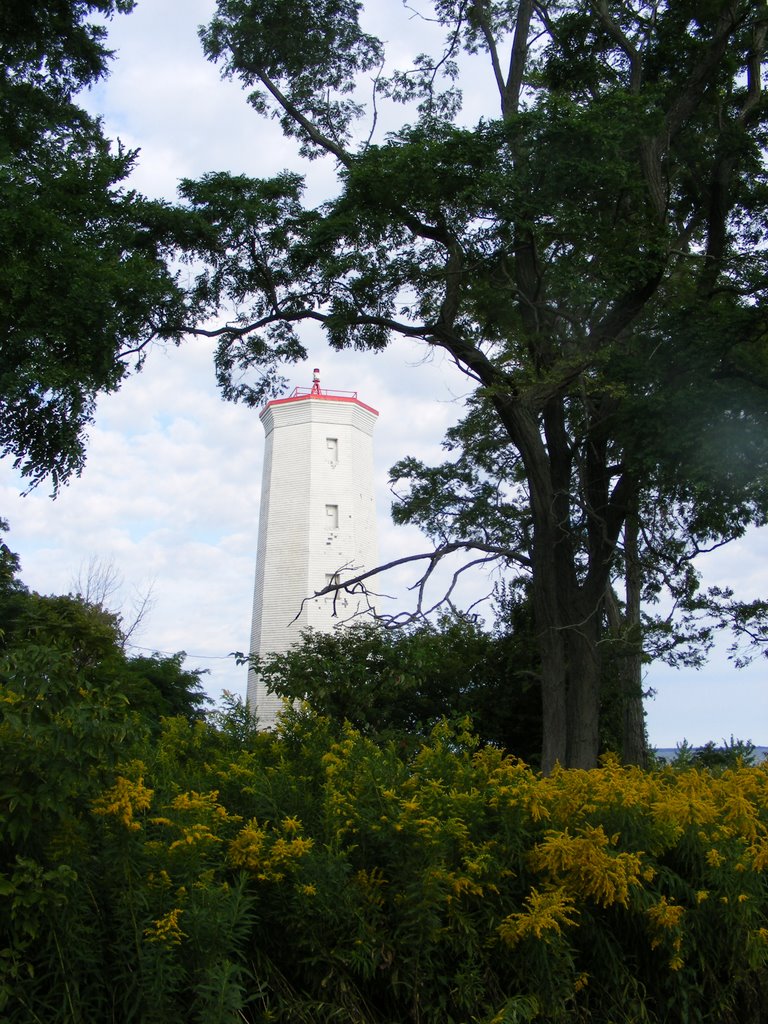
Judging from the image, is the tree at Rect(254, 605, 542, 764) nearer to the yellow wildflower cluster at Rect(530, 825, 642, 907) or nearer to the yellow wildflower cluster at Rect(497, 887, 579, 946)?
the yellow wildflower cluster at Rect(530, 825, 642, 907)

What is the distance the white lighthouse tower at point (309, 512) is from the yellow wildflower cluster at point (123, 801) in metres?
24.7

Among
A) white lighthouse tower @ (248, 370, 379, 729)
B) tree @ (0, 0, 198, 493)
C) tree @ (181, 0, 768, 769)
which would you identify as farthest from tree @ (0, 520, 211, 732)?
white lighthouse tower @ (248, 370, 379, 729)

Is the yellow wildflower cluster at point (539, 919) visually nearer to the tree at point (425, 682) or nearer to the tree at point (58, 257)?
the tree at point (58, 257)

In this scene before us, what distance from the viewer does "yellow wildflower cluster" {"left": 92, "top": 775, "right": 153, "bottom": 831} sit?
3344 mm

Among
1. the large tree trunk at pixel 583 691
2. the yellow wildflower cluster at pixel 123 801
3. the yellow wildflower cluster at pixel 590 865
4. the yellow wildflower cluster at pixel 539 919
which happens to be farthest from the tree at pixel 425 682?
the yellow wildflower cluster at pixel 123 801

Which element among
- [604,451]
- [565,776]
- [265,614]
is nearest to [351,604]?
[265,614]

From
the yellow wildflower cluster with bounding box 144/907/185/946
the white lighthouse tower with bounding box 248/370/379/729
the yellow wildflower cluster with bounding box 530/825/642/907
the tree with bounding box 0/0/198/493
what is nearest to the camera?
the yellow wildflower cluster with bounding box 144/907/185/946

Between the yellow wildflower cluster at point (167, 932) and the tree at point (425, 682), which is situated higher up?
the tree at point (425, 682)

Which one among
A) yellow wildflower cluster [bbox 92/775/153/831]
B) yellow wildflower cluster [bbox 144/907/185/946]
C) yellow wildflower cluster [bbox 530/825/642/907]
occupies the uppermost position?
yellow wildflower cluster [bbox 92/775/153/831]

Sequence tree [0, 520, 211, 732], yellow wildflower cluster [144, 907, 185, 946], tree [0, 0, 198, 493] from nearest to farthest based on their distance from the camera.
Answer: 1. yellow wildflower cluster [144, 907, 185, 946]
2. tree [0, 0, 198, 493]
3. tree [0, 520, 211, 732]

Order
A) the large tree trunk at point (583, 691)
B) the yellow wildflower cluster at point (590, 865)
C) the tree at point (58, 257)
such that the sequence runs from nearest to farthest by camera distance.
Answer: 1. the yellow wildflower cluster at point (590, 865)
2. the tree at point (58, 257)
3. the large tree trunk at point (583, 691)

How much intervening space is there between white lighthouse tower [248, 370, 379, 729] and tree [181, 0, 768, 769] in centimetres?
1630

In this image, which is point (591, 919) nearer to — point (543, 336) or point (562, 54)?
point (543, 336)

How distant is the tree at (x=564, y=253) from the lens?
1050cm
